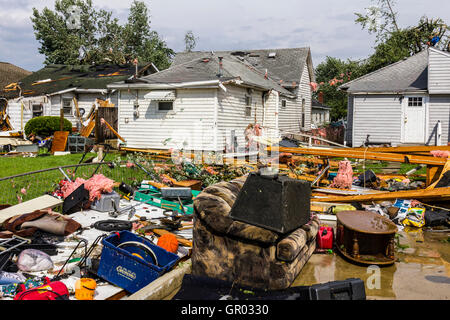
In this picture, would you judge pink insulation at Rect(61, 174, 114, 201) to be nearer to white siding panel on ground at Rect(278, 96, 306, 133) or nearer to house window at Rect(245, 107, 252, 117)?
house window at Rect(245, 107, 252, 117)

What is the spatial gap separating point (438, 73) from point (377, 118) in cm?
344

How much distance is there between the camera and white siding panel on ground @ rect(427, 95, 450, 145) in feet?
61.3

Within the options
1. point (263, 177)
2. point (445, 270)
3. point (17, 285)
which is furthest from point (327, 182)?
point (17, 285)

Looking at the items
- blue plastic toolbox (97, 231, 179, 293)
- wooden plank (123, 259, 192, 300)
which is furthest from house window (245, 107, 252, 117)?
blue plastic toolbox (97, 231, 179, 293)

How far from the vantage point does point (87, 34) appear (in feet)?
157

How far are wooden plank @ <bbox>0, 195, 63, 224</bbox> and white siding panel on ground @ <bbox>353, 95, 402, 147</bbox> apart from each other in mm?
16959

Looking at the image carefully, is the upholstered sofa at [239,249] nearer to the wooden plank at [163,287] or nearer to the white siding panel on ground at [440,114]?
the wooden plank at [163,287]

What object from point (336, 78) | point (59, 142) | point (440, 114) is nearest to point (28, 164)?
point (59, 142)

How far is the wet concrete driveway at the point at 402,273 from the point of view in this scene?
4.32 m

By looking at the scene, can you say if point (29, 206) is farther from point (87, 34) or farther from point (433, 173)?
point (87, 34)

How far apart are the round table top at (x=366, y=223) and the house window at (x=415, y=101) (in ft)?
52.3
